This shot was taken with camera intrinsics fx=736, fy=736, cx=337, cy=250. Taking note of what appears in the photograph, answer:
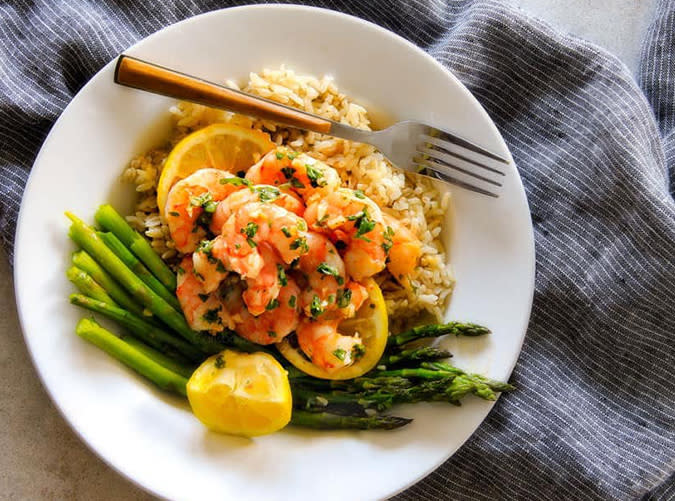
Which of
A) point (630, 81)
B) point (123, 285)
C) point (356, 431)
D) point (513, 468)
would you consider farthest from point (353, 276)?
point (630, 81)

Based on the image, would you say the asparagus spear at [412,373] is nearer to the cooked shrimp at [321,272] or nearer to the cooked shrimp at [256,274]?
the cooked shrimp at [321,272]

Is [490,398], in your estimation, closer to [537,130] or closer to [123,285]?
[537,130]

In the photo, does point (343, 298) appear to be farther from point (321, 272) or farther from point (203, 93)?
point (203, 93)

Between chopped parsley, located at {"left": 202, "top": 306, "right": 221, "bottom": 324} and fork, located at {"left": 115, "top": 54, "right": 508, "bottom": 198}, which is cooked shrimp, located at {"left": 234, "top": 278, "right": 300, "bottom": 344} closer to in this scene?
chopped parsley, located at {"left": 202, "top": 306, "right": 221, "bottom": 324}

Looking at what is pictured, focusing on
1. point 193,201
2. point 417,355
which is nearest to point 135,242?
point 193,201

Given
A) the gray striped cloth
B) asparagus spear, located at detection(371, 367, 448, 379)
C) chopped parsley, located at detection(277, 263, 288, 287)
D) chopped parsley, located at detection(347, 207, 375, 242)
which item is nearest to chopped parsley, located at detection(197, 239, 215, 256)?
chopped parsley, located at detection(277, 263, 288, 287)

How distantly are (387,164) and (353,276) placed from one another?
0.45 m

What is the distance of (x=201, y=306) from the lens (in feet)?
7.34

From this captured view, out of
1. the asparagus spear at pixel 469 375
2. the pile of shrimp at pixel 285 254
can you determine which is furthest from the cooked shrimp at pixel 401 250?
the asparagus spear at pixel 469 375

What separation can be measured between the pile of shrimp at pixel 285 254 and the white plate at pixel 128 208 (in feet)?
0.96

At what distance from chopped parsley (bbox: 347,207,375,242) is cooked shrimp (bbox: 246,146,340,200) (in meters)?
0.13

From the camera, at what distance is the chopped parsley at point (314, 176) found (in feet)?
7.33

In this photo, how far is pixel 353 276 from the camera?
2256 millimetres

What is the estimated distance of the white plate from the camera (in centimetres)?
223
